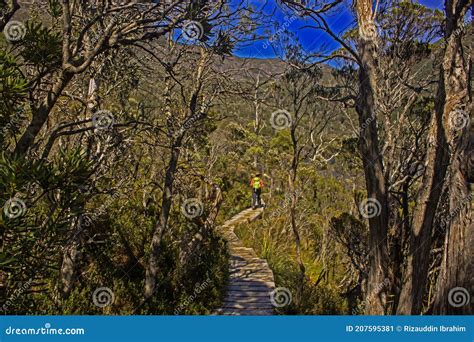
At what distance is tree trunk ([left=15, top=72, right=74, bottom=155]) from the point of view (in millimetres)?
2029

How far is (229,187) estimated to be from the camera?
20672 millimetres

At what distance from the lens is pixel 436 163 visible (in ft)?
12.6

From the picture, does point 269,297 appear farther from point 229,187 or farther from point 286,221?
point 229,187

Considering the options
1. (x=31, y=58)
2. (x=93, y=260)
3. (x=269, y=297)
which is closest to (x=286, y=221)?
(x=269, y=297)

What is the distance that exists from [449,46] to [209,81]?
344 cm

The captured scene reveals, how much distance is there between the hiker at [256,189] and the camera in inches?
582

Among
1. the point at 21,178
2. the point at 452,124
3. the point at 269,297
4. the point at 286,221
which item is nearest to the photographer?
the point at 21,178

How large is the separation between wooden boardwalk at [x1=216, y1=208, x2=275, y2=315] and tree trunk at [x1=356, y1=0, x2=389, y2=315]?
2141mm
